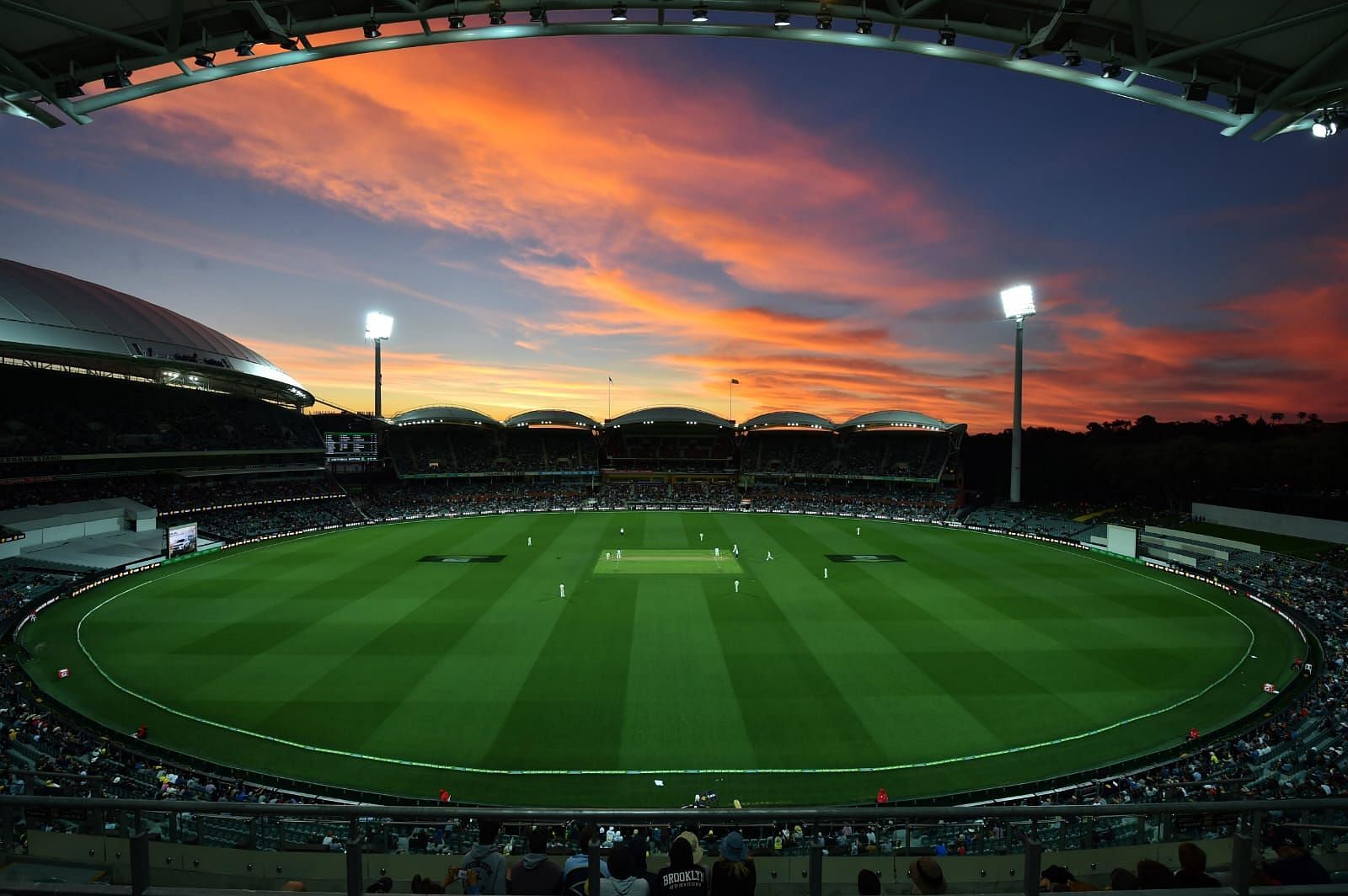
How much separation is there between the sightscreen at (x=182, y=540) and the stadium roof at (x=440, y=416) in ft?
100

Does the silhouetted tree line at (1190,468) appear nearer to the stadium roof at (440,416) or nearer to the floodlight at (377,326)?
the stadium roof at (440,416)

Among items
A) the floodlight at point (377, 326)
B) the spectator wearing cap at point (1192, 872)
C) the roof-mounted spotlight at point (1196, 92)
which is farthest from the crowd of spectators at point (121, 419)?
the roof-mounted spotlight at point (1196, 92)

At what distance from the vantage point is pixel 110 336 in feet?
128

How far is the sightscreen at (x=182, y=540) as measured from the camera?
40750 millimetres

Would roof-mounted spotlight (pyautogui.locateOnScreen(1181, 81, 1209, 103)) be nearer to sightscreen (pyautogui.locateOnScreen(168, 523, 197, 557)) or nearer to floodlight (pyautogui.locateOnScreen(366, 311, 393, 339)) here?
sightscreen (pyautogui.locateOnScreen(168, 523, 197, 557))

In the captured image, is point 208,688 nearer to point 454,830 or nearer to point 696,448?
point 454,830

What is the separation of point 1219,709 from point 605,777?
20.5m

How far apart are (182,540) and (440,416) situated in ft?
108

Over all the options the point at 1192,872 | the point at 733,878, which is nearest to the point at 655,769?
the point at 733,878

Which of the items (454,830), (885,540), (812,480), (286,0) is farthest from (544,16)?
(812,480)

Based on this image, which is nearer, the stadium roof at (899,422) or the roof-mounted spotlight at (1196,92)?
the roof-mounted spotlight at (1196,92)

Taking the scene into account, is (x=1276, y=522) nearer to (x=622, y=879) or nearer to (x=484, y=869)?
(x=622, y=879)

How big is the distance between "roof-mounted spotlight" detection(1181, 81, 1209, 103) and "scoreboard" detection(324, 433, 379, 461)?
61.6 meters

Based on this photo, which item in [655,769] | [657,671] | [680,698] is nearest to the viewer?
[655,769]
